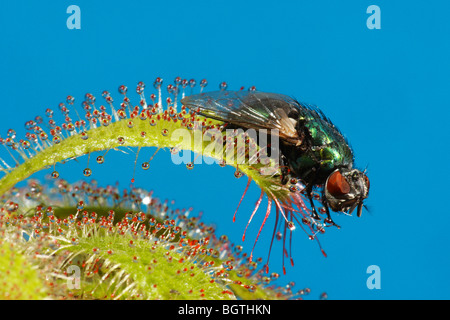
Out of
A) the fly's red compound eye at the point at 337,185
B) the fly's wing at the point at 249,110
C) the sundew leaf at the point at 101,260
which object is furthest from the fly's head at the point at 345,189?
the sundew leaf at the point at 101,260

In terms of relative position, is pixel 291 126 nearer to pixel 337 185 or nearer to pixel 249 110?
pixel 249 110

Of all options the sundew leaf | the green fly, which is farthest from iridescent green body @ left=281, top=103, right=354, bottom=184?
the sundew leaf

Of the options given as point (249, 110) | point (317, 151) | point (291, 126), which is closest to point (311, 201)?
point (317, 151)

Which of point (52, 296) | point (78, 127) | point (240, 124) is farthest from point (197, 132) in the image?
point (52, 296)

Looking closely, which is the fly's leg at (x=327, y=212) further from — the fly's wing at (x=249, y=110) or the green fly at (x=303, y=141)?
the fly's wing at (x=249, y=110)

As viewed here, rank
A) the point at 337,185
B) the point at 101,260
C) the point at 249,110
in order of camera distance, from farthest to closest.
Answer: the point at 249,110
the point at 337,185
the point at 101,260

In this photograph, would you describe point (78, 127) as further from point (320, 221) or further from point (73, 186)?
point (320, 221)

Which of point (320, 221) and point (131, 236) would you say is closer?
point (131, 236)
